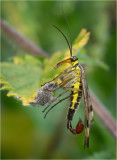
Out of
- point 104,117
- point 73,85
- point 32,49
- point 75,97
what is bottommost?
point 104,117

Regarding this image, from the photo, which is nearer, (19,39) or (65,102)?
(19,39)

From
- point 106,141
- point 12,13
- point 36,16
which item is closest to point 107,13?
point 36,16

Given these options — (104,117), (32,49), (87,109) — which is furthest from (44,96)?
(32,49)

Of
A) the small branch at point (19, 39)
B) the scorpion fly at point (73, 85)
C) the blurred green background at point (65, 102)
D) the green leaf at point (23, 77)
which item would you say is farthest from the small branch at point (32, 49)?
the blurred green background at point (65, 102)

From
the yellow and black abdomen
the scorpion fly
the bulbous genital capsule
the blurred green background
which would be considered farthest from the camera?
the blurred green background

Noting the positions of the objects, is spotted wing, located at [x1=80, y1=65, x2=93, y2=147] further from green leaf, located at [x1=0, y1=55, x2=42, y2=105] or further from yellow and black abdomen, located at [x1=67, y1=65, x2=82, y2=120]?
green leaf, located at [x1=0, y1=55, x2=42, y2=105]

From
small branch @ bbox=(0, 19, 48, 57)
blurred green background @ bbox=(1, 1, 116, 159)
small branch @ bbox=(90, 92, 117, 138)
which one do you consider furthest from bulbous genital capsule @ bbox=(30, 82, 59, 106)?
blurred green background @ bbox=(1, 1, 116, 159)

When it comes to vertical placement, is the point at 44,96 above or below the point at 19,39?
below

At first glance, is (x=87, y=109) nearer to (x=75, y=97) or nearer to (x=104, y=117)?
(x=75, y=97)

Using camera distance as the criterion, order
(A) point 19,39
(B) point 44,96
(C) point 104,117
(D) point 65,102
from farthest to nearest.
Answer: (D) point 65,102
(A) point 19,39
(C) point 104,117
(B) point 44,96

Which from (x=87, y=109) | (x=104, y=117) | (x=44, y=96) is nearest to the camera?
(x=44, y=96)
